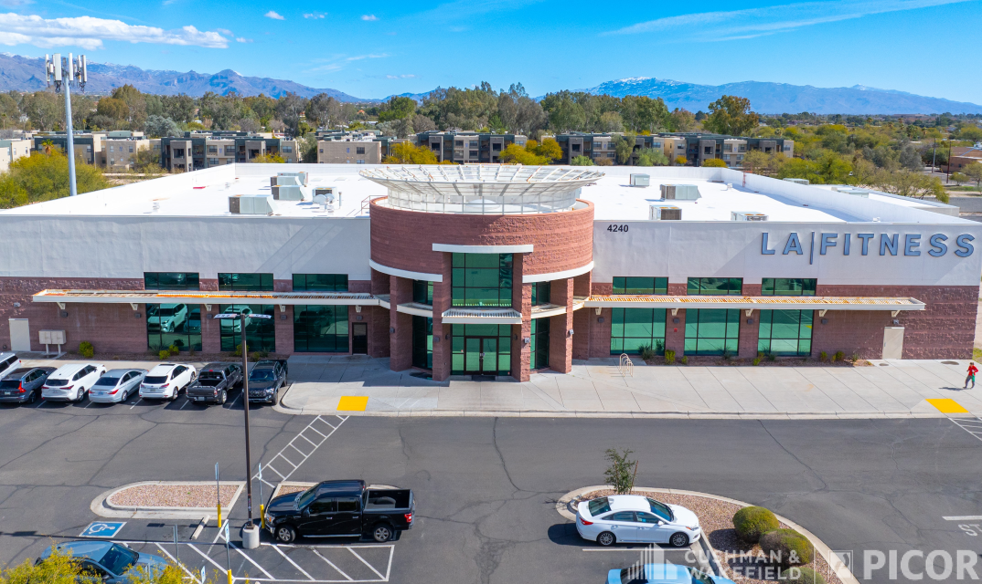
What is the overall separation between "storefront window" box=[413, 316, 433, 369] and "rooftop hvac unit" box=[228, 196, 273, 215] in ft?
36.6

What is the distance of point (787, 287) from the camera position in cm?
3800

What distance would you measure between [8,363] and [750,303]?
1358 inches

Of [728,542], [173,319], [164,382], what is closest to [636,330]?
[728,542]

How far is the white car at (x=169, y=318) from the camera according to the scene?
37469 mm

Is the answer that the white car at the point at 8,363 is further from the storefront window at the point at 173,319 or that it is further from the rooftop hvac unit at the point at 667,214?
the rooftop hvac unit at the point at 667,214

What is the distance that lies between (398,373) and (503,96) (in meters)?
165

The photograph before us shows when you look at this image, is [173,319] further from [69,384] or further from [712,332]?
Result: [712,332]

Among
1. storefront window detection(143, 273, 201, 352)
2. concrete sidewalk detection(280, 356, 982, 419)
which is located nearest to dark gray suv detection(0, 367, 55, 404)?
storefront window detection(143, 273, 201, 352)

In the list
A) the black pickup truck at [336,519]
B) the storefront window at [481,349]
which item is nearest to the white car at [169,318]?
the storefront window at [481,349]

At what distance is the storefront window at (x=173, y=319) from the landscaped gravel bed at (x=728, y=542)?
22969mm

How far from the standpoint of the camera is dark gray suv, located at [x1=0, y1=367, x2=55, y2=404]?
31.2 metres

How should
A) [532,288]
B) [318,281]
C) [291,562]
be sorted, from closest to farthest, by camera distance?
[291,562] → [532,288] → [318,281]

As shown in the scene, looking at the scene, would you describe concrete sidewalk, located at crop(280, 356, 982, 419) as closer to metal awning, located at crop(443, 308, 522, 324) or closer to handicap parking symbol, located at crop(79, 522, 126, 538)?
metal awning, located at crop(443, 308, 522, 324)

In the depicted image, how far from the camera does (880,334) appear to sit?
38.2 m
